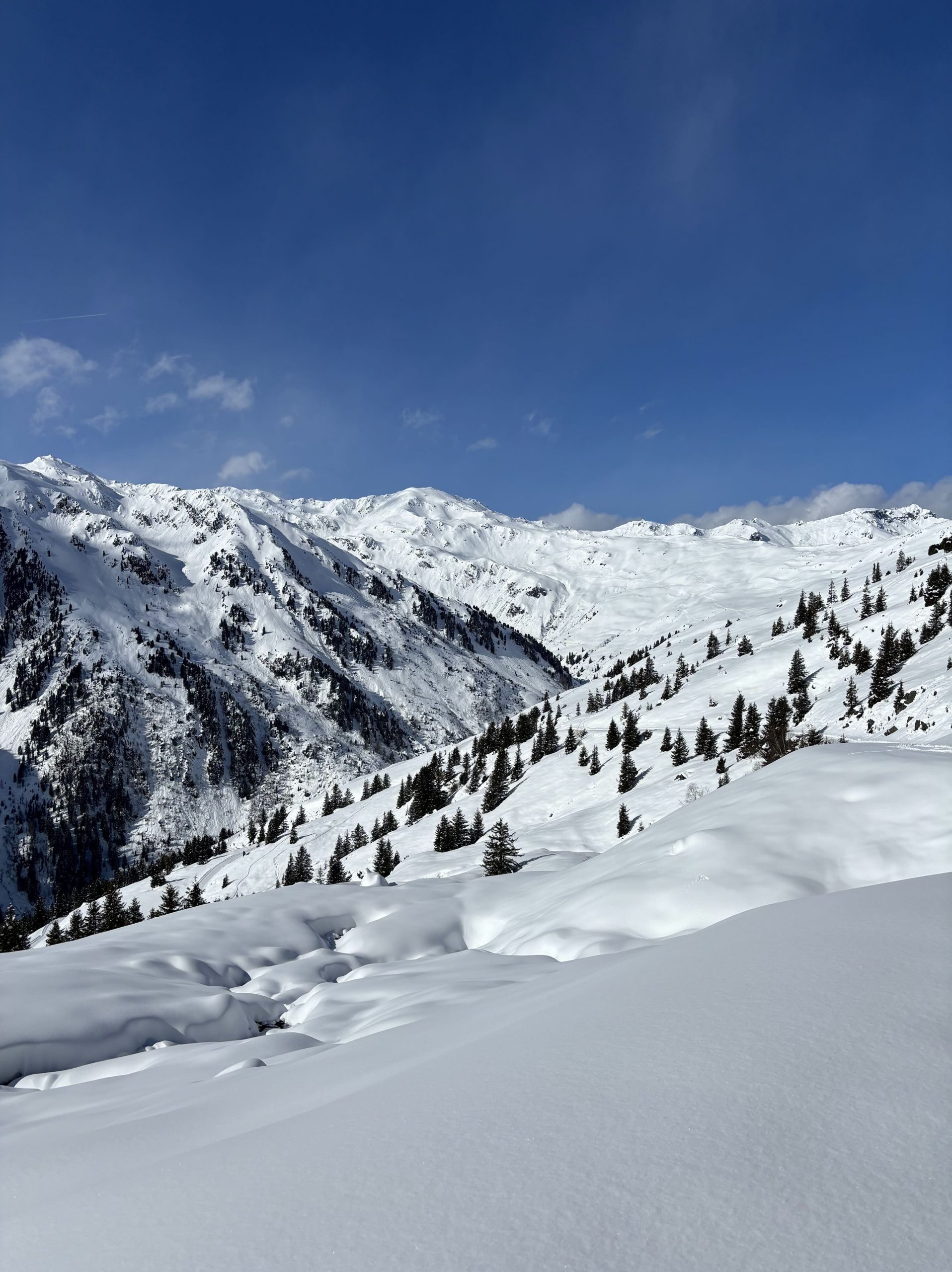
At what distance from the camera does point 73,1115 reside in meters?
6.54

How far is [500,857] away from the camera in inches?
1364

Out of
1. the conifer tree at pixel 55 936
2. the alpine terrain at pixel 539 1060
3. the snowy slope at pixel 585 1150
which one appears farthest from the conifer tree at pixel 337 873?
the snowy slope at pixel 585 1150

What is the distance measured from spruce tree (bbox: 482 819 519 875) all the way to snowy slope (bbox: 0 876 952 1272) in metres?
29.1

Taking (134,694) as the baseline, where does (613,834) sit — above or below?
below

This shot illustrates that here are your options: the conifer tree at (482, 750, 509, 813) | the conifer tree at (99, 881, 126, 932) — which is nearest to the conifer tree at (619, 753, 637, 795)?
the conifer tree at (482, 750, 509, 813)

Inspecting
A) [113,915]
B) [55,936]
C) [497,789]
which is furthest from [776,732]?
[55,936]

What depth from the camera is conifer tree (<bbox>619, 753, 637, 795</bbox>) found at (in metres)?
52.8

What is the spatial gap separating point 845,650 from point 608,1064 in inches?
3022

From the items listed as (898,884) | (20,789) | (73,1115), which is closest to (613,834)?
(898,884)

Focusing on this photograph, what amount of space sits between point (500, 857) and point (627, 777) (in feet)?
72.0

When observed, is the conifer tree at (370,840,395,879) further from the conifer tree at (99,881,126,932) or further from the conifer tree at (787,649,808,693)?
the conifer tree at (787,649,808,693)

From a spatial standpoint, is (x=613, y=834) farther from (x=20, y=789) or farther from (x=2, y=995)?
(x=20, y=789)

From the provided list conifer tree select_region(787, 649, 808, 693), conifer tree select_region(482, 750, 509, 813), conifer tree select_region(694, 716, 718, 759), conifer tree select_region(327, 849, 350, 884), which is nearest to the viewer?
conifer tree select_region(327, 849, 350, 884)

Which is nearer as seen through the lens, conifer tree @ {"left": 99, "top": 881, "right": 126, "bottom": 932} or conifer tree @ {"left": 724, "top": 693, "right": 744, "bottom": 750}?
conifer tree @ {"left": 724, "top": 693, "right": 744, "bottom": 750}
